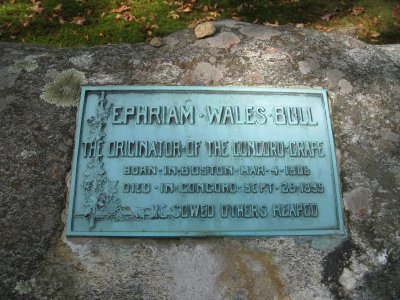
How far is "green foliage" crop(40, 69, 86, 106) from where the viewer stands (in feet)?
9.07

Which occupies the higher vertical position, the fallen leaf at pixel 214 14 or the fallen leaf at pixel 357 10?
the fallen leaf at pixel 357 10

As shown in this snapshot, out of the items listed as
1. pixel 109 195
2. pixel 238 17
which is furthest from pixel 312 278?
pixel 238 17

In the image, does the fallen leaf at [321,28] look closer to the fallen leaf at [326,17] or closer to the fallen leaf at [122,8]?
the fallen leaf at [326,17]

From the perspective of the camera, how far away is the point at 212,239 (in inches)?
96.0

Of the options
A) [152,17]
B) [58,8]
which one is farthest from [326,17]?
[58,8]

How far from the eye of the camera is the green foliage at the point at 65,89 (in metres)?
2.77

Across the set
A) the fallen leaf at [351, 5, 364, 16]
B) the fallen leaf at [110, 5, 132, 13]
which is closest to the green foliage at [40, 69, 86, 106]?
the fallen leaf at [110, 5, 132, 13]

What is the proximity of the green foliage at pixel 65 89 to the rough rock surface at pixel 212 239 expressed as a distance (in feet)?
0.15

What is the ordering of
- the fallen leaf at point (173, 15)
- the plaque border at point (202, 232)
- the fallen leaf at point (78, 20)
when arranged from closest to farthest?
the plaque border at point (202, 232) → the fallen leaf at point (78, 20) → the fallen leaf at point (173, 15)

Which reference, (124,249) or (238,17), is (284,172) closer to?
(124,249)

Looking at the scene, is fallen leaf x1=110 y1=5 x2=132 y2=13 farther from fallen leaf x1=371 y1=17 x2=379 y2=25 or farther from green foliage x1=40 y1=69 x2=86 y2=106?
fallen leaf x1=371 y1=17 x2=379 y2=25

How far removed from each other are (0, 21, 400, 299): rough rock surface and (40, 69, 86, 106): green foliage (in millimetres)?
47

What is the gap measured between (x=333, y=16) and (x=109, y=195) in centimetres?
334

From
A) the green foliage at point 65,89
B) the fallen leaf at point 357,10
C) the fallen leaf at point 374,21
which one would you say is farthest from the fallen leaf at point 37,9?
the fallen leaf at point 374,21
